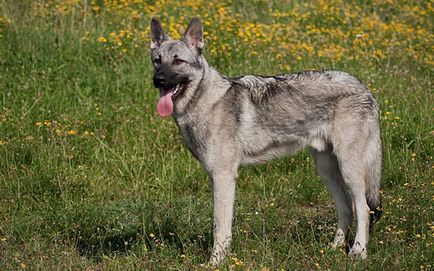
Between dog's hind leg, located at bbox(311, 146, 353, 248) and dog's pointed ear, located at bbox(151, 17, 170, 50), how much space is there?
4.77 ft

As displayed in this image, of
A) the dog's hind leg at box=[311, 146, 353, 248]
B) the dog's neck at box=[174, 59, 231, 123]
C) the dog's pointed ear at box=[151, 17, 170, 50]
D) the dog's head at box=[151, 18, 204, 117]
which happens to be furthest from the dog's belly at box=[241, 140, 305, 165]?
the dog's pointed ear at box=[151, 17, 170, 50]

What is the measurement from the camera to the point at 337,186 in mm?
6402

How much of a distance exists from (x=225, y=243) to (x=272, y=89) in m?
1.24

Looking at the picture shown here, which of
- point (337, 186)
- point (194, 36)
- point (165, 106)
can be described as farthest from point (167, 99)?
point (337, 186)

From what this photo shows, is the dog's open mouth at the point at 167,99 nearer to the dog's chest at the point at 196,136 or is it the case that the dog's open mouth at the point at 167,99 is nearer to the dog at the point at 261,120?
the dog at the point at 261,120

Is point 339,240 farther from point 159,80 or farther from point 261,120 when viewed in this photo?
point 159,80

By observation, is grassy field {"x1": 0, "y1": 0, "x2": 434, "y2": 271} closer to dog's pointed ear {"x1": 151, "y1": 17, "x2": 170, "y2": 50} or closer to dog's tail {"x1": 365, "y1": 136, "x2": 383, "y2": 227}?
dog's tail {"x1": 365, "y1": 136, "x2": 383, "y2": 227}

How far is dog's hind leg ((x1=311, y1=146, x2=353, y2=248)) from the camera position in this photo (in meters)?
6.33

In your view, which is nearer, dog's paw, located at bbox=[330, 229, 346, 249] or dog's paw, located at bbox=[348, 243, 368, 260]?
dog's paw, located at bbox=[348, 243, 368, 260]

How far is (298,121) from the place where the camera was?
6102mm

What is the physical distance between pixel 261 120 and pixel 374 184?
1000 mm

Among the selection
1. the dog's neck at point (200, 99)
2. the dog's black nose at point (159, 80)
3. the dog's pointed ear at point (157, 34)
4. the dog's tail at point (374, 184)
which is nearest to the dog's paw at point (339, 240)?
the dog's tail at point (374, 184)

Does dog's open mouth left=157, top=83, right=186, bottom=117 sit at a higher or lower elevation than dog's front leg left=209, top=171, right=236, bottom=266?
higher

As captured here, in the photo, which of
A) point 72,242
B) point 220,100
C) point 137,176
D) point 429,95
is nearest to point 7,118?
point 137,176
